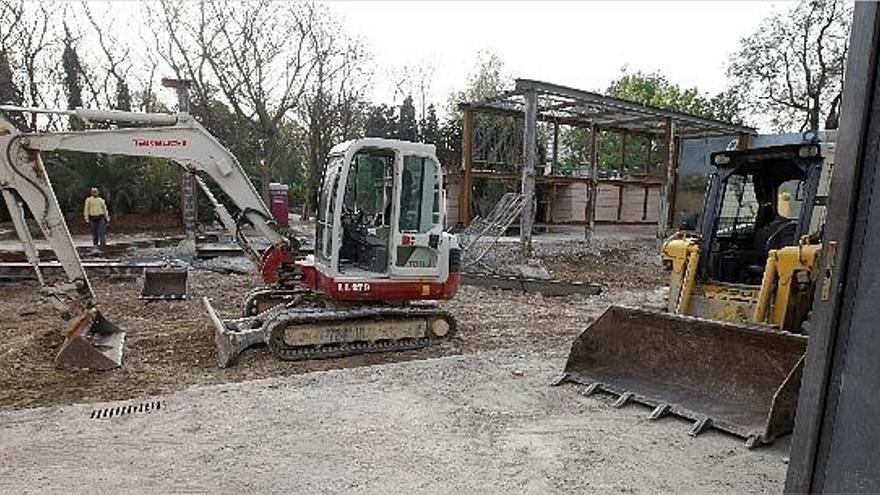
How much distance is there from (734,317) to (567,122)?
10.9 m

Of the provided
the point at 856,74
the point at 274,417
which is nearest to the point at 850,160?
the point at 856,74

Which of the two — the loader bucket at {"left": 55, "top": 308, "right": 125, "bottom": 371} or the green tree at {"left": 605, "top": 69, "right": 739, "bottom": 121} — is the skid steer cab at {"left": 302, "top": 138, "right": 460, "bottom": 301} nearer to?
the loader bucket at {"left": 55, "top": 308, "right": 125, "bottom": 371}

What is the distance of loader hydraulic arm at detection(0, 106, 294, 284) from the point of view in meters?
5.96

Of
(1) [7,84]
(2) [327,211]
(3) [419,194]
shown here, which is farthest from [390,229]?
(1) [7,84]

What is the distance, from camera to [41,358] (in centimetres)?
616

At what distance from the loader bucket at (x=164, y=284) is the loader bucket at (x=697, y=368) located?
6909 mm

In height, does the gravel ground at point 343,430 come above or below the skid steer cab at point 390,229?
below

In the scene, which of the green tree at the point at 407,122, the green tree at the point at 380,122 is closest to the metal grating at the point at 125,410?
the green tree at the point at 380,122

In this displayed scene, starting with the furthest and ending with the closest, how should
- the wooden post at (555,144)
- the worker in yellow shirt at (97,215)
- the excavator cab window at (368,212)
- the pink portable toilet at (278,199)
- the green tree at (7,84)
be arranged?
the pink portable toilet at (278,199) → the green tree at (7,84) → the wooden post at (555,144) → the worker in yellow shirt at (97,215) → the excavator cab window at (368,212)

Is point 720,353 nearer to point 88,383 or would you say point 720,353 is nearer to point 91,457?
point 91,457

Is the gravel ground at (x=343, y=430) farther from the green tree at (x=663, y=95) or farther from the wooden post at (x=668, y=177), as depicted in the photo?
the green tree at (x=663, y=95)

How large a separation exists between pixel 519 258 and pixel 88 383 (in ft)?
30.3

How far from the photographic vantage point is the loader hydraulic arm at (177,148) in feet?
19.5

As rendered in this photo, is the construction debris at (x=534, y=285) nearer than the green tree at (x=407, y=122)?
Yes
